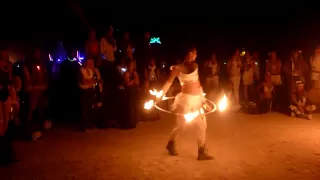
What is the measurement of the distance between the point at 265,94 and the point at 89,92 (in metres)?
5.92

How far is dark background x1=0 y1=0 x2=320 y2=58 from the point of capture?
1678 centimetres

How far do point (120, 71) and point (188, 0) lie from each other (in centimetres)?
1364

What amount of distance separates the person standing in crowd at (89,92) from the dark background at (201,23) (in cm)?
540

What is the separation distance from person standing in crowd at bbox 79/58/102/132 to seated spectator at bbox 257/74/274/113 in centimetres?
534

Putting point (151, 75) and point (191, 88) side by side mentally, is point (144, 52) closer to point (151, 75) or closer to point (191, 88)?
point (151, 75)

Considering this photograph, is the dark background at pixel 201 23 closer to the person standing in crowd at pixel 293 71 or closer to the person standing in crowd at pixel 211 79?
the person standing in crowd at pixel 211 79

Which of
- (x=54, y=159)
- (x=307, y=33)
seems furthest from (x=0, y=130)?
(x=307, y=33)

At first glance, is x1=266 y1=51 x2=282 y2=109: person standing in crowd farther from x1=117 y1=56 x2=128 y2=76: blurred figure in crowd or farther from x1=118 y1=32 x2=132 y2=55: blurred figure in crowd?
x1=117 y1=56 x2=128 y2=76: blurred figure in crowd

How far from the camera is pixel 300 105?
1373cm

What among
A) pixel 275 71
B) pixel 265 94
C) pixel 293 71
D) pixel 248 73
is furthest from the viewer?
pixel 248 73

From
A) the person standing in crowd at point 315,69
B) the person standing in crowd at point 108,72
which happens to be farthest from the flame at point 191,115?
the person standing in crowd at point 315,69

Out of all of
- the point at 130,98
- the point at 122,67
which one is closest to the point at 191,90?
the point at 130,98

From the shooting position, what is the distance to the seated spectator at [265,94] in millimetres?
14295

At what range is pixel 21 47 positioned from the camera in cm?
1712
